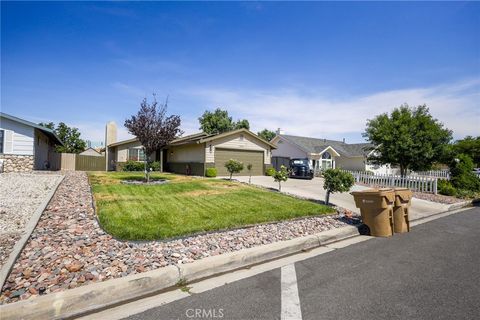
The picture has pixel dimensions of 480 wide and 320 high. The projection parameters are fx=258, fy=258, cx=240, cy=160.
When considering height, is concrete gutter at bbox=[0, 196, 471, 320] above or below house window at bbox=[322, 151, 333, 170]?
below

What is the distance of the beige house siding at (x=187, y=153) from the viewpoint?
21452 mm

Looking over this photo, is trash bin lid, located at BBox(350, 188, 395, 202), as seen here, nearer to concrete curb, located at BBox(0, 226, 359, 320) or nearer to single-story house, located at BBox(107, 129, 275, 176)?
concrete curb, located at BBox(0, 226, 359, 320)

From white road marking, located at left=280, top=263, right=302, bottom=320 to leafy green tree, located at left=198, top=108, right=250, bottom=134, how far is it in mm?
45837

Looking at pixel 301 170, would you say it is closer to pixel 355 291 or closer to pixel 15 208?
pixel 355 291

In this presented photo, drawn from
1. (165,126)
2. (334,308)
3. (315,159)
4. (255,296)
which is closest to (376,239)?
(334,308)

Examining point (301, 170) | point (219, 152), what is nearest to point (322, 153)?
point (301, 170)

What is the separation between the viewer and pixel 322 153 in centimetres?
3150

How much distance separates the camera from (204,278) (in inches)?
163

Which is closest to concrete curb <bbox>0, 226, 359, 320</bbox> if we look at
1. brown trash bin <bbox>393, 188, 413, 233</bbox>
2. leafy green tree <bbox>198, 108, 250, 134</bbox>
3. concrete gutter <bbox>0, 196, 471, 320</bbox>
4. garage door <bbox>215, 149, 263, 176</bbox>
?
concrete gutter <bbox>0, 196, 471, 320</bbox>

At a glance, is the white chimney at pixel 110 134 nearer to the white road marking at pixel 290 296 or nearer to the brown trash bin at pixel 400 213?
the brown trash bin at pixel 400 213

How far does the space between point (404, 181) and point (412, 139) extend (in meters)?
4.05

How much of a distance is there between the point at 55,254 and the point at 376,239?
6955 mm

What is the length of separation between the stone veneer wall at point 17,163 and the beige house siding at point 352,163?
32.1m

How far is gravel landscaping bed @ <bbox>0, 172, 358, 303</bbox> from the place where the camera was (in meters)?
3.52
